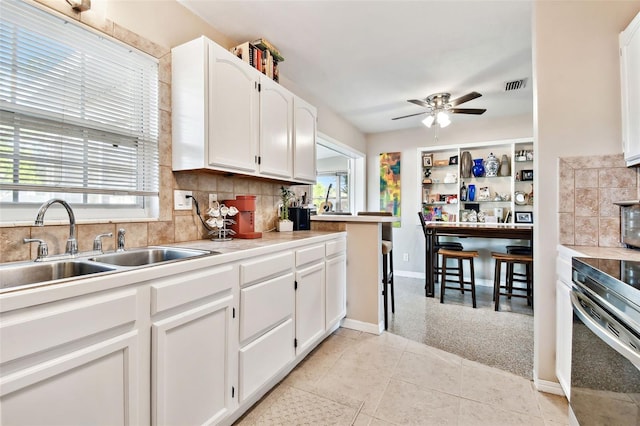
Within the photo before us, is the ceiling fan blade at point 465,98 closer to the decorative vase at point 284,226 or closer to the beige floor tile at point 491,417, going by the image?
the decorative vase at point 284,226

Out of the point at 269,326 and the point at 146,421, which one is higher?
the point at 269,326

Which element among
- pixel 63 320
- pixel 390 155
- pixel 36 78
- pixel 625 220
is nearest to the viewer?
pixel 63 320

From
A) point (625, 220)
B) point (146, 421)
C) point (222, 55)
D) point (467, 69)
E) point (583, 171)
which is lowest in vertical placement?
point (146, 421)

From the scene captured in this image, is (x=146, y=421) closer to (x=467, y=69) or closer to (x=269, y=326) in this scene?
(x=269, y=326)

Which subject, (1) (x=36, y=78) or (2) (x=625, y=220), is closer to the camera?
(1) (x=36, y=78)

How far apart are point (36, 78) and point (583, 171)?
2921 millimetres

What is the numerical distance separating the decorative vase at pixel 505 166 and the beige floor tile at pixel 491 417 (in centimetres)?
354

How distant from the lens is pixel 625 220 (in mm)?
1643

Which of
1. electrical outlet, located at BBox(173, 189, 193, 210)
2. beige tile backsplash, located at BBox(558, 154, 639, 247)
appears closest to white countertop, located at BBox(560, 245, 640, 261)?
beige tile backsplash, located at BBox(558, 154, 639, 247)

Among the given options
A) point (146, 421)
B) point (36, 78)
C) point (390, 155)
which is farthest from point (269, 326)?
point (390, 155)

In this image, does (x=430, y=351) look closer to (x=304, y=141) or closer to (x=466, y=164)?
(x=304, y=141)

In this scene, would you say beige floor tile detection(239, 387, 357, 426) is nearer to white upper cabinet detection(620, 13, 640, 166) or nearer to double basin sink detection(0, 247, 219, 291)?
double basin sink detection(0, 247, 219, 291)

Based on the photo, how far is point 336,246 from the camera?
2.54 meters

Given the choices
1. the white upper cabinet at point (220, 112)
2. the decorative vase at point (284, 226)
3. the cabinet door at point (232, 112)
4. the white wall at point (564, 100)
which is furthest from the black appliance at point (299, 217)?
the white wall at point (564, 100)
